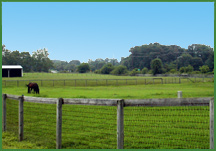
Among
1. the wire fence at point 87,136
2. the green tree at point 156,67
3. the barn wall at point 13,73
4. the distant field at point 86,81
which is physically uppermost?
the green tree at point 156,67

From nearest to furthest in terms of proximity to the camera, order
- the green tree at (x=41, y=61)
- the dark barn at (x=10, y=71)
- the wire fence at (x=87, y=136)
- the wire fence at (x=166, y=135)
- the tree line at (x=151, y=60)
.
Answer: the wire fence at (x=166, y=135)
the wire fence at (x=87, y=136)
the dark barn at (x=10, y=71)
the tree line at (x=151, y=60)
the green tree at (x=41, y=61)

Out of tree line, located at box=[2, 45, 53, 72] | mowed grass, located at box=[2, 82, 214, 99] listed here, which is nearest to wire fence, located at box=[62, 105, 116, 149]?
mowed grass, located at box=[2, 82, 214, 99]

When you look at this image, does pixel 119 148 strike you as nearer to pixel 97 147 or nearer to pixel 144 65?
pixel 97 147

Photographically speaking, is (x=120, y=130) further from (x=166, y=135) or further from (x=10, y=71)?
(x=10, y=71)

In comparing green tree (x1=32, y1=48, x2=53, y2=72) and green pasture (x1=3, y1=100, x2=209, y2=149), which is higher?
green tree (x1=32, y1=48, x2=53, y2=72)

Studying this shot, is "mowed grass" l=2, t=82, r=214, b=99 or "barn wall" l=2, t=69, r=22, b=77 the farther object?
"barn wall" l=2, t=69, r=22, b=77

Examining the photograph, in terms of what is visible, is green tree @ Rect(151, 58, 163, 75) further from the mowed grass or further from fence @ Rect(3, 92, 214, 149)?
fence @ Rect(3, 92, 214, 149)

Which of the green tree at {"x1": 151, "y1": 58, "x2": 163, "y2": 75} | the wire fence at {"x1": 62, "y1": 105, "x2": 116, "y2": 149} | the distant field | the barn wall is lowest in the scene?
the wire fence at {"x1": 62, "y1": 105, "x2": 116, "y2": 149}

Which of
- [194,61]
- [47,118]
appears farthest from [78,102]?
[194,61]

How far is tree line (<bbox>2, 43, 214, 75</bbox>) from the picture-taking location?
12694cm

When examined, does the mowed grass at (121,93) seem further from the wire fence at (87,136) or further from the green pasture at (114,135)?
the wire fence at (87,136)

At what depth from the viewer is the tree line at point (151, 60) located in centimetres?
12694

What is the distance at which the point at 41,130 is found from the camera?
9.74 meters

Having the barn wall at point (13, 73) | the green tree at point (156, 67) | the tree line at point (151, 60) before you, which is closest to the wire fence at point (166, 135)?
the barn wall at point (13, 73)
